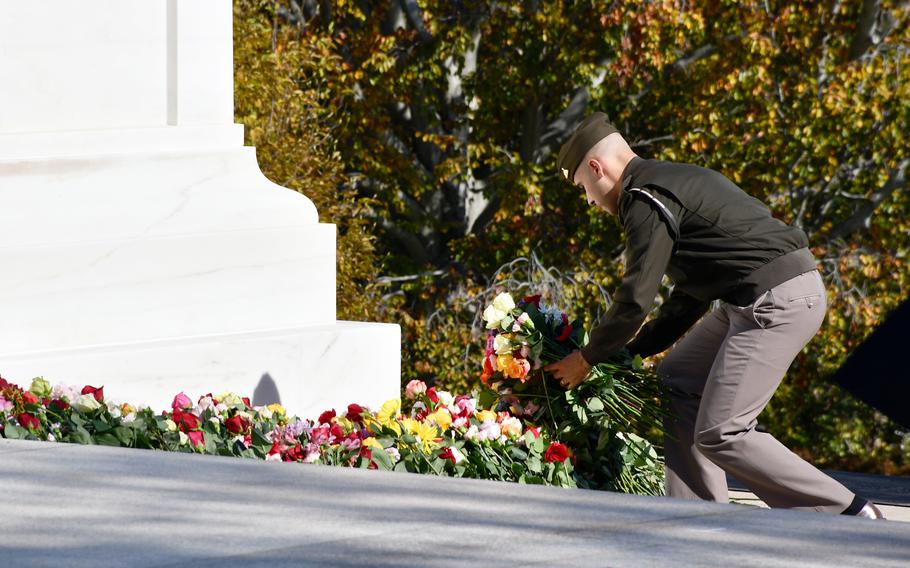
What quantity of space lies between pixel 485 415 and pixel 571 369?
40 cm

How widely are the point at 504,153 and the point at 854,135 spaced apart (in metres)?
3.56

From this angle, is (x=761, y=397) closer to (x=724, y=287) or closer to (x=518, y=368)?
(x=724, y=287)

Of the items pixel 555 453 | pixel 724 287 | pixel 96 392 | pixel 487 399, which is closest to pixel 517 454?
pixel 555 453

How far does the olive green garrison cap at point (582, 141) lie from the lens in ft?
14.9

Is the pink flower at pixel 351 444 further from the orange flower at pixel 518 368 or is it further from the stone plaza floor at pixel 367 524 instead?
the stone plaza floor at pixel 367 524

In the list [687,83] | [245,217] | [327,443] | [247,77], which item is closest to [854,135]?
[687,83]

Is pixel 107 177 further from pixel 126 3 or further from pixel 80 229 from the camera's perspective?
pixel 126 3

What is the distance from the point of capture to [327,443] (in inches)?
A: 183

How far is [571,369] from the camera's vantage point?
14.9 feet

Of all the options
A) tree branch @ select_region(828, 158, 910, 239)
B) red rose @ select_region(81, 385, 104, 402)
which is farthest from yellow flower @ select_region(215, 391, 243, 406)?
tree branch @ select_region(828, 158, 910, 239)

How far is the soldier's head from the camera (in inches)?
178

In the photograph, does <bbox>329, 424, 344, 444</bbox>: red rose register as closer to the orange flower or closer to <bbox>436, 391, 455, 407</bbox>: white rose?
<bbox>436, 391, 455, 407</bbox>: white rose

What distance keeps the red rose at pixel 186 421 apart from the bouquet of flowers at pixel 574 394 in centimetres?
98

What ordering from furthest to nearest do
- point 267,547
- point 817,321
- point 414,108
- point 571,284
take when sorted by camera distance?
1. point 414,108
2. point 571,284
3. point 817,321
4. point 267,547
